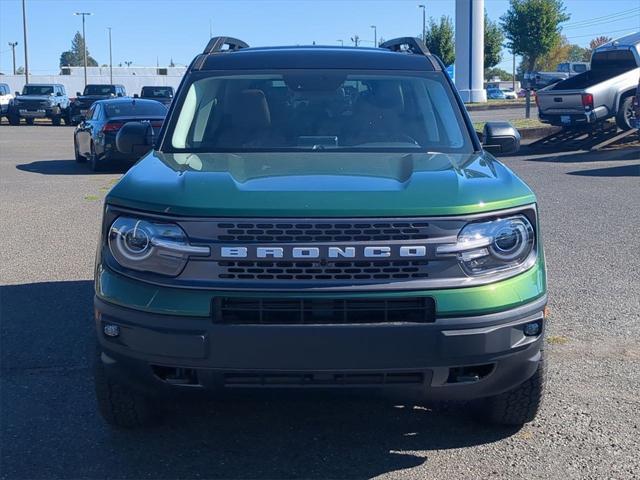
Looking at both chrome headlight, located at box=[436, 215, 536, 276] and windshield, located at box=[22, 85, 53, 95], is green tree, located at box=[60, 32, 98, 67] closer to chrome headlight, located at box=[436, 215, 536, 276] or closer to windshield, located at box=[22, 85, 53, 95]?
windshield, located at box=[22, 85, 53, 95]

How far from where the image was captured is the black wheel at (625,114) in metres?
20.5

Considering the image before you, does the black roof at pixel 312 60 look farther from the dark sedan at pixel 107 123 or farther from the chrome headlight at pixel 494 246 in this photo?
the dark sedan at pixel 107 123

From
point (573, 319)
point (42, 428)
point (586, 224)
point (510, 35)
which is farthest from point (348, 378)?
point (510, 35)

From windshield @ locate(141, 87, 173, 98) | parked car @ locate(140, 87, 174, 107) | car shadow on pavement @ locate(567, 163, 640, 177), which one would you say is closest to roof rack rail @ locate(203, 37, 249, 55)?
car shadow on pavement @ locate(567, 163, 640, 177)

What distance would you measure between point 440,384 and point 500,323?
1.13 ft

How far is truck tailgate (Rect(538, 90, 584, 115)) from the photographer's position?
20.0 m

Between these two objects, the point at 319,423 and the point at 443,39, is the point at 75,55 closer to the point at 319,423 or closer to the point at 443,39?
the point at 443,39

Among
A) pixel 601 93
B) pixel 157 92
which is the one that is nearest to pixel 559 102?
pixel 601 93

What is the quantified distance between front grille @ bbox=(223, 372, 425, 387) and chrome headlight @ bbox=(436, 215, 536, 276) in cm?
50

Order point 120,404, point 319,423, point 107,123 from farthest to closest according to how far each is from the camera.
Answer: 1. point 107,123
2. point 319,423
3. point 120,404

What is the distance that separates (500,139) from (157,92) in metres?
33.3

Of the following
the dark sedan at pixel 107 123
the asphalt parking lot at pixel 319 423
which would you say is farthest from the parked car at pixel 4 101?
the asphalt parking lot at pixel 319 423

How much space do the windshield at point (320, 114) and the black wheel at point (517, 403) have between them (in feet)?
4.48

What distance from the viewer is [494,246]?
3656 mm
